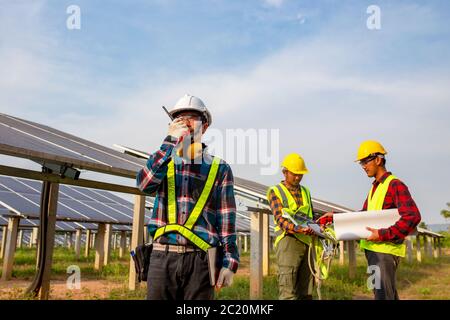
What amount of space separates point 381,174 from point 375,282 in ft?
3.02

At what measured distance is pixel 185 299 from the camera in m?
2.32

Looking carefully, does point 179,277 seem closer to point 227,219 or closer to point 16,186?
point 227,219

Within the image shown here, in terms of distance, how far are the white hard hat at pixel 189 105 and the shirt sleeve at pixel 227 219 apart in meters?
0.36

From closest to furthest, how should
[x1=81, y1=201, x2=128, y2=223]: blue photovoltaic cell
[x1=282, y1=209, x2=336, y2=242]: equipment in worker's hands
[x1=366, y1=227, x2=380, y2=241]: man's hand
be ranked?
[x1=366, y1=227, x2=380, y2=241]: man's hand
[x1=282, y1=209, x2=336, y2=242]: equipment in worker's hands
[x1=81, y1=201, x2=128, y2=223]: blue photovoltaic cell

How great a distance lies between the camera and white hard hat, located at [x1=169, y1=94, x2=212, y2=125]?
2518 millimetres

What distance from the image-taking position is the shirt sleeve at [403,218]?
326cm

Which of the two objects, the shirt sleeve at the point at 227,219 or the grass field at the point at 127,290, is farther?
the grass field at the point at 127,290

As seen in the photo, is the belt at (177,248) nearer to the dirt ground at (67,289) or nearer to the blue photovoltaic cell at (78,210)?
the dirt ground at (67,289)

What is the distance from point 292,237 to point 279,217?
26cm

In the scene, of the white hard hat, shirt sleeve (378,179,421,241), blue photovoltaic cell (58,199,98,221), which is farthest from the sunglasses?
blue photovoltaic cell (58,199,98,221)

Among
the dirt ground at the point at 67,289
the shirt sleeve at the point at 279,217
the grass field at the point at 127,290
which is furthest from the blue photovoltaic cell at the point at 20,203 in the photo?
the shirt sleeve at the point at 279,217

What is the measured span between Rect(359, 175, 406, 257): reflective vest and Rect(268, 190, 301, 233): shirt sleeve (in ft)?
2.98

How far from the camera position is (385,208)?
3520 mm

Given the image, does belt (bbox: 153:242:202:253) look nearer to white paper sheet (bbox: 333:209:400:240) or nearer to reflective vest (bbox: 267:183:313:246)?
white paper sheet (bbox: 333:209:400:240)
